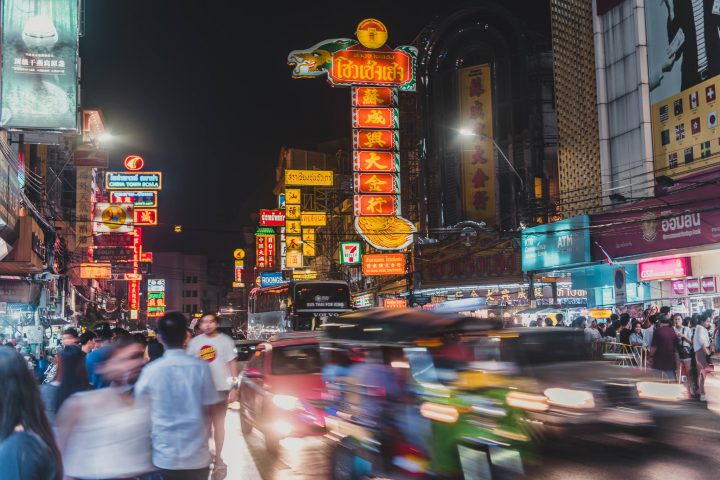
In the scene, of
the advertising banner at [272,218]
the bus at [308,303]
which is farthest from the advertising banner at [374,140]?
the advertising banner at [272,218]

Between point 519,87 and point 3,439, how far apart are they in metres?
50.2

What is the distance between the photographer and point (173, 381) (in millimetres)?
5367

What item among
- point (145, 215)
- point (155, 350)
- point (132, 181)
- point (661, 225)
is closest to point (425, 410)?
point (155, 350)

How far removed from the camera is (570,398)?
8.58 m

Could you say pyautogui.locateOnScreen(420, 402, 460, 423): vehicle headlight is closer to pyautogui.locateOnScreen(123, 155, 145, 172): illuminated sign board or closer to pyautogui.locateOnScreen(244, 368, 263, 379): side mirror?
pyautogui.locateOnScreen(244, 368, 263, 379): side mirror

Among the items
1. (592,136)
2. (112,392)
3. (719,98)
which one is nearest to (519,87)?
(592,136)

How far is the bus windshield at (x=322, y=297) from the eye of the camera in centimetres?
3231

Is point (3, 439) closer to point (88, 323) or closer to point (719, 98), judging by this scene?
point (719, 98)

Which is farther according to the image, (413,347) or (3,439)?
(413,347)

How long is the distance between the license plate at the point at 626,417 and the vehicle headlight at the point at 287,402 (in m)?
4.41

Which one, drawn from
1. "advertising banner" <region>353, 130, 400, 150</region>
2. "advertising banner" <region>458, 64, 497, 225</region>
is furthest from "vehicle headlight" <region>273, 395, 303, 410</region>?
"advertising banner" <region>458, 64, 497, 225</region>

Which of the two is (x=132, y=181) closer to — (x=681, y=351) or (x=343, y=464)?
(x=681, y=351)

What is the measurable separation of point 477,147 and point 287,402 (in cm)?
4046

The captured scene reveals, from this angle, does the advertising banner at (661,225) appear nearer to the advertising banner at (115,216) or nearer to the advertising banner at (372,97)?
the advertising banner at (372,97)
